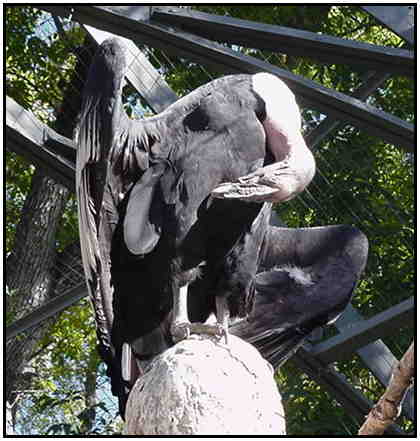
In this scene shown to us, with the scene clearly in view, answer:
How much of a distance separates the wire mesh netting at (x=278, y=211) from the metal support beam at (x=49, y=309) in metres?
0.08

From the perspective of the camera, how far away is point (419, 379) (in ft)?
9.59

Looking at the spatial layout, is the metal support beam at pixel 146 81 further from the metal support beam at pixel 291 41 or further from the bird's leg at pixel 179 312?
the bird's leg at pixel 179 312

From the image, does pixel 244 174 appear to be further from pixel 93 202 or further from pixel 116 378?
pixel 116 378

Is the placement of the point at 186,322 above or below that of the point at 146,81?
below

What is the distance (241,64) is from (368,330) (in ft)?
4.19

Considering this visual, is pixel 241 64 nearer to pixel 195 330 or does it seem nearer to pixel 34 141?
pixel 34 141

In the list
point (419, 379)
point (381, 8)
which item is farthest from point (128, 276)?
point (381, 8)

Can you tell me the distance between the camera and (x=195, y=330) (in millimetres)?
2633

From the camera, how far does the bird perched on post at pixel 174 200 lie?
2.66 metres

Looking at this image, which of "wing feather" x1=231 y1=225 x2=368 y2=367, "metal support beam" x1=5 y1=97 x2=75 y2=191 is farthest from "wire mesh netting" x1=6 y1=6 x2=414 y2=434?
"wing feather" x1=231 y1=225 x2=368 y2=367

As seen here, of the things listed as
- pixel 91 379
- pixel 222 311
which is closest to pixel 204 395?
pixel 222 311

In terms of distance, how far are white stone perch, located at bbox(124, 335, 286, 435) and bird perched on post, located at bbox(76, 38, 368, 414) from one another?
12 centimetres

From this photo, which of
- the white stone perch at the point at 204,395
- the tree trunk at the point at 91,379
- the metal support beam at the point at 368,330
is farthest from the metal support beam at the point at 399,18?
the tree trunk at the point at 91,379

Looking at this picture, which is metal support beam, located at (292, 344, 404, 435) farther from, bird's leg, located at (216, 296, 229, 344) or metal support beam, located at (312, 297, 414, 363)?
bird's leg, located at (216, 296, 229, 344)
